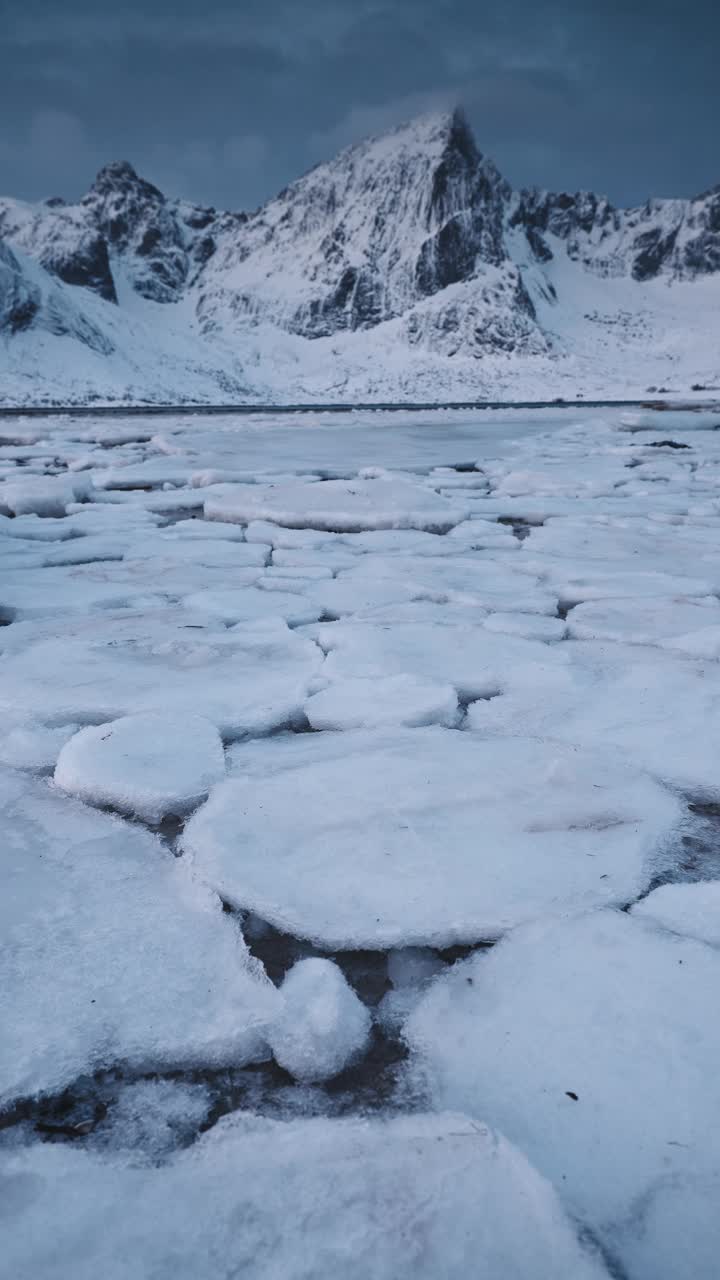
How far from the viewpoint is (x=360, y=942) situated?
0.77 m

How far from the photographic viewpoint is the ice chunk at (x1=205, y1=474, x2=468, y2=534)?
326cm

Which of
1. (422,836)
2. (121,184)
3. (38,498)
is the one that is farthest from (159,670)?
(121,184)

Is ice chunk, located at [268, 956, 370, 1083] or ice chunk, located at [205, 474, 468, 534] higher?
ice chunk, located at [205, 474, 468, 534]

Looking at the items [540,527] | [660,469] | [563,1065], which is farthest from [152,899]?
[660,469]

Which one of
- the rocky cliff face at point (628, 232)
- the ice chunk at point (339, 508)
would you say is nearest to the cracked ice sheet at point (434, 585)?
the ice chunk at point (339, 508)

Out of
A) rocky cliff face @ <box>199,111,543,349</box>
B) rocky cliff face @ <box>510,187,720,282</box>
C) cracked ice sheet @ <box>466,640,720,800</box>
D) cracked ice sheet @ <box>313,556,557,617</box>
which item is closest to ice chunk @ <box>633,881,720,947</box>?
cracked ice sheet @ <box>466,640,720,800</box>

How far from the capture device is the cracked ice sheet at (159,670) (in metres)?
1.29

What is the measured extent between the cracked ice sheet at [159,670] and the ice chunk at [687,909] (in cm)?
67

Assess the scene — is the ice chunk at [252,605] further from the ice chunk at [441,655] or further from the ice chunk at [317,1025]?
the ice chunk at [317,1025]

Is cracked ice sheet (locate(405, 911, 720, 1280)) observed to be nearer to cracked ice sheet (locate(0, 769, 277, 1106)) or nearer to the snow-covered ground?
the snow-covered ground

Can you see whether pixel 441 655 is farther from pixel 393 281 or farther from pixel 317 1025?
pixel 393 281

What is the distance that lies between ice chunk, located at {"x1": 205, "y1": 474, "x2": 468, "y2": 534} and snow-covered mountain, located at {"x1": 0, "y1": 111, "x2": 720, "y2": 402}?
1331 inches

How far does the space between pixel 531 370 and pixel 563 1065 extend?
53.1 m

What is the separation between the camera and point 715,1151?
55 centimetres
